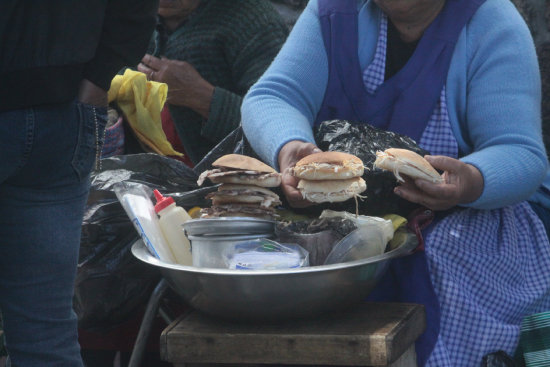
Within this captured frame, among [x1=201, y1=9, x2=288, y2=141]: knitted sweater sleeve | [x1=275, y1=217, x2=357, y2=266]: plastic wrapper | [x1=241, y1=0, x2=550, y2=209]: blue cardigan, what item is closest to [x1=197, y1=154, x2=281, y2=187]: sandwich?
[x1=275, y1=217, x2=357, y2=266]: plastic wrapper

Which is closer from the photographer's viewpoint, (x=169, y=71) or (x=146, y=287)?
(x=146, y=287)

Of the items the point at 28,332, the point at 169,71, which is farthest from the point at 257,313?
the point at 169,71

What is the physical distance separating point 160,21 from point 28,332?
1.68 meters

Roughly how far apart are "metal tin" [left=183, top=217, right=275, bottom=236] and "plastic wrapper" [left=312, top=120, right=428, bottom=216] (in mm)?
292

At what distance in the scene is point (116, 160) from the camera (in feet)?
7.06

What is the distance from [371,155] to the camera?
1.72m

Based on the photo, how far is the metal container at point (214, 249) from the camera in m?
1.51

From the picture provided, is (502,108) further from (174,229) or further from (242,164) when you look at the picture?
(174,229)

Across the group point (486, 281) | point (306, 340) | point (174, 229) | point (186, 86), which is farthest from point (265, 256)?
point (186, 86)

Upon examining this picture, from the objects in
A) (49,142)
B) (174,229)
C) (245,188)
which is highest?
(49,142)

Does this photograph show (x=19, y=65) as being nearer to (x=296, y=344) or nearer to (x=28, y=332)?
(x=28, y=332)

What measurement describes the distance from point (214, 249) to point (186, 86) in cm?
136

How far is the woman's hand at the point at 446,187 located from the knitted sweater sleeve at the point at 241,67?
1.20 metres

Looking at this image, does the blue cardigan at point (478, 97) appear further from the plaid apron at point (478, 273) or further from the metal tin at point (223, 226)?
the metal tin at point (223, 226)
